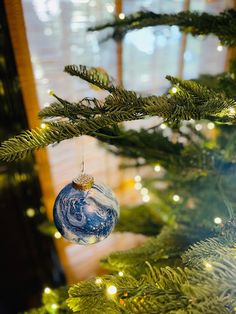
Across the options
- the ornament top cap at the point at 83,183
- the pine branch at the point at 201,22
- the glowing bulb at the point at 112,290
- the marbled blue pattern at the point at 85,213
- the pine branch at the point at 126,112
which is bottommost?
the glowing bulb at the point at 112,290

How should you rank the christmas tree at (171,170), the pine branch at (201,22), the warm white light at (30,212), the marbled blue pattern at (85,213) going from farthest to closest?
1. the warm white light at (30,212)
2. the pine branch at (201,22)
3. the marbled blue pattern at (85,213)
4. the christmas tree at (171,170)

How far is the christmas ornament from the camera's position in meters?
0.51

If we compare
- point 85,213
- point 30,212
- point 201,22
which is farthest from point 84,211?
point 30,212

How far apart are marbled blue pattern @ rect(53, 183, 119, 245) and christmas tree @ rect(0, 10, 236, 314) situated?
3.3 inches

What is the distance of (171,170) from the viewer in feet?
2.66

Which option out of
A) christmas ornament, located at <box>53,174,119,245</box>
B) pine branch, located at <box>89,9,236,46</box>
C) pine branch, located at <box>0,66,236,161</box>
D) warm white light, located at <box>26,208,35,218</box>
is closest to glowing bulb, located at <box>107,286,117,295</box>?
christmas ornament, located at <box>53,174,119,245</box>

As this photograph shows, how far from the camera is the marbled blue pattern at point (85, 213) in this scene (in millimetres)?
513

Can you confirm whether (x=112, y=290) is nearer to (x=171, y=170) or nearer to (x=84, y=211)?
(x=84, y=211)

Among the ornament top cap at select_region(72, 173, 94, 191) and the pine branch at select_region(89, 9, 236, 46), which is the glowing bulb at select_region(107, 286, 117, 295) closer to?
the ornament top cap at select_region(72, 173, 94, 191)

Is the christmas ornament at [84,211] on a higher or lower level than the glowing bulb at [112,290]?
higher

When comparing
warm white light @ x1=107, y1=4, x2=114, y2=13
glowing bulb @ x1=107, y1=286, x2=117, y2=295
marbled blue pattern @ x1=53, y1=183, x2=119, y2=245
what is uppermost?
warm white light @ x1=107, y1=4, x2=114, y2=13

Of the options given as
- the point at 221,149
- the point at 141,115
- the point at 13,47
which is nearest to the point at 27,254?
the point at 13,47

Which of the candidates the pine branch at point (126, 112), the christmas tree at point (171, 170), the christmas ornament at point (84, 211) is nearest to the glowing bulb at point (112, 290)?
the christmas tree at point (171, 170)

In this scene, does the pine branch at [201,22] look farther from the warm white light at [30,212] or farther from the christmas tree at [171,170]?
the warm white light at [30,212]
